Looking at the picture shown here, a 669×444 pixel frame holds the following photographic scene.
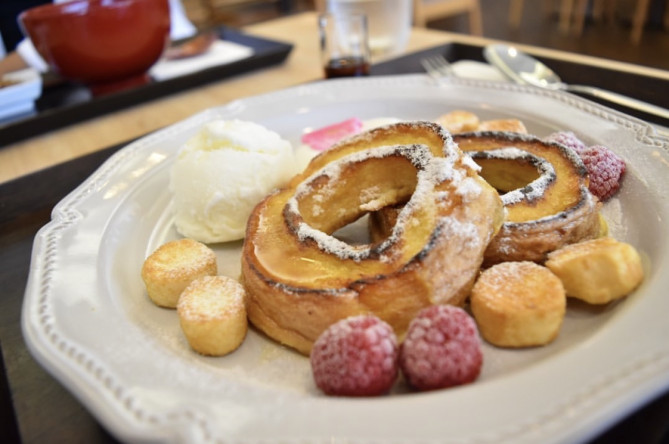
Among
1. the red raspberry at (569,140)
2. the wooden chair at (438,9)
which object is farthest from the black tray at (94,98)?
the wooden chair at (438,9)

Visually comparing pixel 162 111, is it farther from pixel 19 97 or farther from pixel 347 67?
pixel 347 67

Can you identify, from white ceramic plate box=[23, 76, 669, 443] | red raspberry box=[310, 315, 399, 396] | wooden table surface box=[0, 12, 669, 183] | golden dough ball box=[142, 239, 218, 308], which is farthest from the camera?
wooden table surface box=[0, 12, 669, 183]

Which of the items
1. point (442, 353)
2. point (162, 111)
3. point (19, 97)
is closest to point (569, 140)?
point (442, 353)

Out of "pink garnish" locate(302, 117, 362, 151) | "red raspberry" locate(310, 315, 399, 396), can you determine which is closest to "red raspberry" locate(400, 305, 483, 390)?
"red raspberry" locate(310, 315, 399, 396)

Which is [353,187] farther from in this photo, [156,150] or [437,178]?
[156,150]

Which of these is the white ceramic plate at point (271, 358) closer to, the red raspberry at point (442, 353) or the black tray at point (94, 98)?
the red raspberry at point (442, 353)

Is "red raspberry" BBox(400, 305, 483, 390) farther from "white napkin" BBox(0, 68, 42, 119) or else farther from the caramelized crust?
"white napkin" BBox(0, 68, 42, 119)

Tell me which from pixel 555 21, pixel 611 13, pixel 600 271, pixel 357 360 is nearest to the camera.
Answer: pixel 357 360
